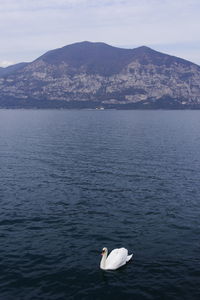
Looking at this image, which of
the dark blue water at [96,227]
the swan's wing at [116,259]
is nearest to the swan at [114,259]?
Result: the swan's wing at [116,259]

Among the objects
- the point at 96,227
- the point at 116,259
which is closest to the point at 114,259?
the point at 116,259

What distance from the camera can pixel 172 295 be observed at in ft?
90.3

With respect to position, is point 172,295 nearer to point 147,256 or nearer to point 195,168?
point 147,256

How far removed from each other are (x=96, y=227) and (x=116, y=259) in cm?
947

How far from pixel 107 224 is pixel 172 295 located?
15.4 metres

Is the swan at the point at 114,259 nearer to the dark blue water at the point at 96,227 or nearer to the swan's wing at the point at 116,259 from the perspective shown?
the swan's wing at the point at 116,259

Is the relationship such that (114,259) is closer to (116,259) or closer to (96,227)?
(116,259)

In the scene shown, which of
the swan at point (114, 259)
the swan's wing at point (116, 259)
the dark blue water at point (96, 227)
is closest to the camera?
the dark blue water at point (96, 227)

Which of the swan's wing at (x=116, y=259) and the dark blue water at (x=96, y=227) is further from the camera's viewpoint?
the swan's wing at (x=116, y=259)

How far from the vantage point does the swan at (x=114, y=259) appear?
102 feet

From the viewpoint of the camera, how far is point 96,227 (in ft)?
133

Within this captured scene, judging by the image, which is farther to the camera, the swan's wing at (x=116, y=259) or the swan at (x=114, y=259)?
the swan's wing at (x=116, y=259)

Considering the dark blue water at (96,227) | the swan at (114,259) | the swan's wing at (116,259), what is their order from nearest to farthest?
the dark blue water at (96,227) < the swan at (114,259) < the swan's wing at (116,259)

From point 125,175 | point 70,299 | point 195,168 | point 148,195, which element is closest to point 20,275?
point 70,299
